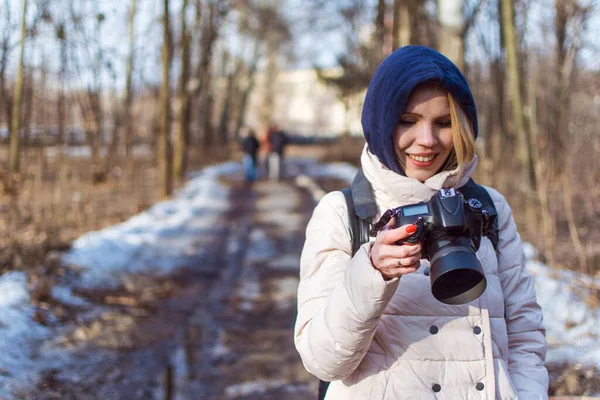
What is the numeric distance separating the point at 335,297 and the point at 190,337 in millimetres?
5375

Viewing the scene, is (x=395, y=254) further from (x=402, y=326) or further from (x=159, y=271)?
(x=159, y=271)

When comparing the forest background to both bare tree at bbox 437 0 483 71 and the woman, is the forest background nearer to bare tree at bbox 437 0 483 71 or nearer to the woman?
bare tree at bbox 437 0 483 71

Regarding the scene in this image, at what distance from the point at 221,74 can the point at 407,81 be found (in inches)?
1467

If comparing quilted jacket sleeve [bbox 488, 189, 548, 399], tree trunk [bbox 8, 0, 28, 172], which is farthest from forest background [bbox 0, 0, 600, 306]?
quilted jacket sleeve [bbox 488, 189, 548, 399]

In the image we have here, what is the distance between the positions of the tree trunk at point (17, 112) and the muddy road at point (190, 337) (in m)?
2.22

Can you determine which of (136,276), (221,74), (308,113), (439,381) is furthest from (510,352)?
(308,113)

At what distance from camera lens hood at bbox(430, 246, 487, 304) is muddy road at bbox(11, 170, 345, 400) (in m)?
3.83

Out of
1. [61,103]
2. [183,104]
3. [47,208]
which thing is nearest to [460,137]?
[47,208]

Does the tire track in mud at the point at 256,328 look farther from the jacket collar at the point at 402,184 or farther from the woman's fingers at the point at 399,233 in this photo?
the woman's fingers at the point at 399,233

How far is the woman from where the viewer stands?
78.9 inches

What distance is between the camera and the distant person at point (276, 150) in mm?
26297

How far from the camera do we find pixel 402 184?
213 centimetres

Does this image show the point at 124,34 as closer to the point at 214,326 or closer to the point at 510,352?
the point at 214,326

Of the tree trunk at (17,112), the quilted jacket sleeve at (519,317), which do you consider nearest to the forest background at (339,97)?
the tree trunk at (17,112)
